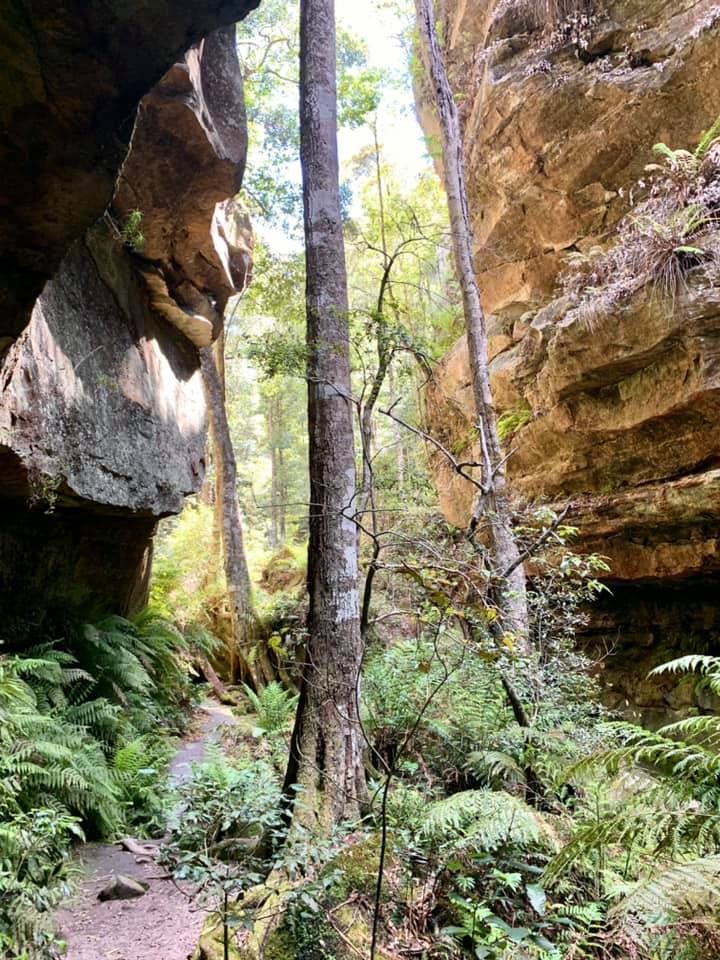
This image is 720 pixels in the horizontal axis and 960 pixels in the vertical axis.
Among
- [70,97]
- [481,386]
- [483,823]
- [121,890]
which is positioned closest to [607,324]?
[481,386]

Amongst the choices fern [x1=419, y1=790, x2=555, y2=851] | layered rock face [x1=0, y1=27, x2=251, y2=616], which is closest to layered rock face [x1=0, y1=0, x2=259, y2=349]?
layered rock face [x1=0, y1=27, x2=251, y2=616]

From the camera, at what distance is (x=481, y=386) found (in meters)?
6.42

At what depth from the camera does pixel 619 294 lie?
7.05m

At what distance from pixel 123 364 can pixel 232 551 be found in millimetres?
5634

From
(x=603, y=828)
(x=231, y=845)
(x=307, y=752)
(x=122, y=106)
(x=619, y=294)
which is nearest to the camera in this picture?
(x=122, y=106)

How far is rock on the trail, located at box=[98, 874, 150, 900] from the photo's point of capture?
3.86 m

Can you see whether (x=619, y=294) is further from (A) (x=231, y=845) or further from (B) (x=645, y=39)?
(A) (x=231, y=845)

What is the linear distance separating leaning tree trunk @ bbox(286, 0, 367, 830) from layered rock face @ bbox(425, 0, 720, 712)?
3367mm

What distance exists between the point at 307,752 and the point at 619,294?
21.0ft

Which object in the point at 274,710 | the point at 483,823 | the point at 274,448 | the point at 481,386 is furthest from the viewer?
the point at 274,448

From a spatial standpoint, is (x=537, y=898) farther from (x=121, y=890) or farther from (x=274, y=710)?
(x=274, y=710)

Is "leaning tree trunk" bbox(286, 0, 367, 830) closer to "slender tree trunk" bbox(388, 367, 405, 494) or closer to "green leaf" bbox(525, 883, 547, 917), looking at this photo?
"slender tree trunk" bbox(388, 367, 405, 494)

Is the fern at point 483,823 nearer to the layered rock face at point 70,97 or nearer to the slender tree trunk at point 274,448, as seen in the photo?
the layered rock face at point 70,97

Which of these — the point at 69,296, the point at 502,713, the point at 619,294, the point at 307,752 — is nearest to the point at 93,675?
the point at 307,752
